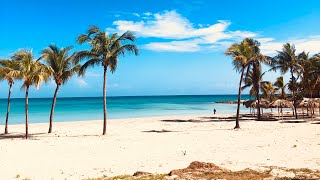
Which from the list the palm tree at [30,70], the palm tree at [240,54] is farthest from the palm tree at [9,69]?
the palm tree at [240,54]

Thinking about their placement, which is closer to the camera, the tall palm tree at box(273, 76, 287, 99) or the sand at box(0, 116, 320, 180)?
the sand at box(0, 116, 320, 180)

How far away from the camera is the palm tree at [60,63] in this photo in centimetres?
2569

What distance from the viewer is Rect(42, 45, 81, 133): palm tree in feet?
84.3

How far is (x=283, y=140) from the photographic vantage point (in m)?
19.3

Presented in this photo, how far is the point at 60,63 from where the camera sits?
84.6 ft

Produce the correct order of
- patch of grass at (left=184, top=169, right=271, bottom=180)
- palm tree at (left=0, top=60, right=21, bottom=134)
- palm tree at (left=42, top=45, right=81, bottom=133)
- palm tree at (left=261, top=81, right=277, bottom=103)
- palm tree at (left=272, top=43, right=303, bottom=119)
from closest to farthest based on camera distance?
patch of grass at (left=184, top=169, right=271, bottom=180) < palm tree at (left=0, top=60, right=21, bottom=134) < palm tree at (left=42, top=45, right=81, bottom=133) < palm tree at (left=272, top=43, right=303, bottom=119) < palm tree at (left=261, top=81, right=277, bottom=103)

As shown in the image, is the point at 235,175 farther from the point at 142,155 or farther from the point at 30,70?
the point at 30,70

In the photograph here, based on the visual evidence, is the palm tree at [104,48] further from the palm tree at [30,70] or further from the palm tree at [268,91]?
the palm tree at [268,91]

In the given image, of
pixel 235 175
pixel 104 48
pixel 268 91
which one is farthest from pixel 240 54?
pixel 268 91

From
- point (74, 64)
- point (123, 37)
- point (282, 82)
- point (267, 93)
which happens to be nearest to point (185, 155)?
point (123, 37)

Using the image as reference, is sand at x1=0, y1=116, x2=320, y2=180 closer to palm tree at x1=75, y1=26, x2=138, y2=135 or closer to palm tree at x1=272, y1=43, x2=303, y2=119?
palm tree at x1=75, y1=26, x2=138, y2=135

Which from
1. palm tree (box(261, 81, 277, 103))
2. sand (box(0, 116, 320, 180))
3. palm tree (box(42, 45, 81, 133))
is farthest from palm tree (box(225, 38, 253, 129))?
palm tree (box(261, 81, 277, 103))

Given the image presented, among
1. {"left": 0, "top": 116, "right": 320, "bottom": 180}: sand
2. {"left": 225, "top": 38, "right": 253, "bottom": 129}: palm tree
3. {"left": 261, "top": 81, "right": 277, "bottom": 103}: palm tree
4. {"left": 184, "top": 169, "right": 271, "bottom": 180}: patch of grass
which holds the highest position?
{"left": 225, "top": 38, "right": 253, "bottom": 129}: palm tree

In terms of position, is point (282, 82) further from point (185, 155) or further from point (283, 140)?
point (185, 155)
